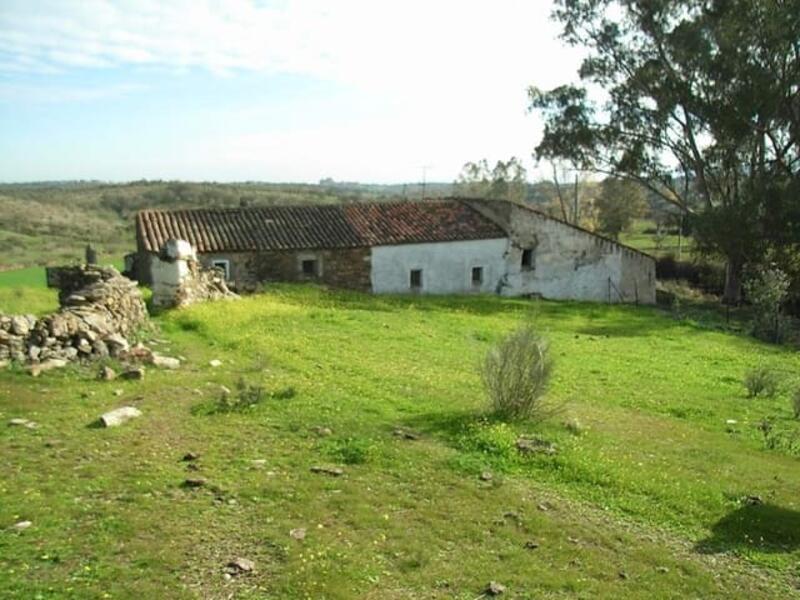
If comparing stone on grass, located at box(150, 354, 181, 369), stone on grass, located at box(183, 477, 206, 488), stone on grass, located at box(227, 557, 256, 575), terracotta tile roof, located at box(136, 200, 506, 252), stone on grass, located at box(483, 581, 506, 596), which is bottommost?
stone on grass, located at box(483, 581, 506, 596)

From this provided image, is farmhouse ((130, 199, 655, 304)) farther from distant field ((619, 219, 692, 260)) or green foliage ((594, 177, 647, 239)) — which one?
green foliage ((594, 177, 647, 239))

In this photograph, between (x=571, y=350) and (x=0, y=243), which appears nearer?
(x=571, y=350)

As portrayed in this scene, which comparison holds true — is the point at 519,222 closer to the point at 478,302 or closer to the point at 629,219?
the point at 478,302

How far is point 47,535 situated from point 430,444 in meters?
4.86

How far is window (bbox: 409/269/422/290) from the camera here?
30.6 metres

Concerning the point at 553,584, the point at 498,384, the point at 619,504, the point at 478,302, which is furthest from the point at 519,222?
the point at 553,584

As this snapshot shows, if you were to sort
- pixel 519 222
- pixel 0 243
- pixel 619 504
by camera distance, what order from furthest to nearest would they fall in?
1. pixel 0 243
2. pixel 519 222
3. pixel 619 504

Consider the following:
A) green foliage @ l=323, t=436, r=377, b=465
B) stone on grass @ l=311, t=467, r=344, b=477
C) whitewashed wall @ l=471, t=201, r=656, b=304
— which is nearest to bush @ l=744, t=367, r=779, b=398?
green foliage @ l=323, t=436, r=377, b=465

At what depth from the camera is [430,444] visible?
9.83 m

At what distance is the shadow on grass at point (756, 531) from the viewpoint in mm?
7582

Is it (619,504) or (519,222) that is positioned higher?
(519,222)

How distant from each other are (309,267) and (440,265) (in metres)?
5.62

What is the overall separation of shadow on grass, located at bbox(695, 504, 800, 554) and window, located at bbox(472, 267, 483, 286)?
23.5 metres

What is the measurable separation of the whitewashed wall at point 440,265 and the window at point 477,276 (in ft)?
0.51
